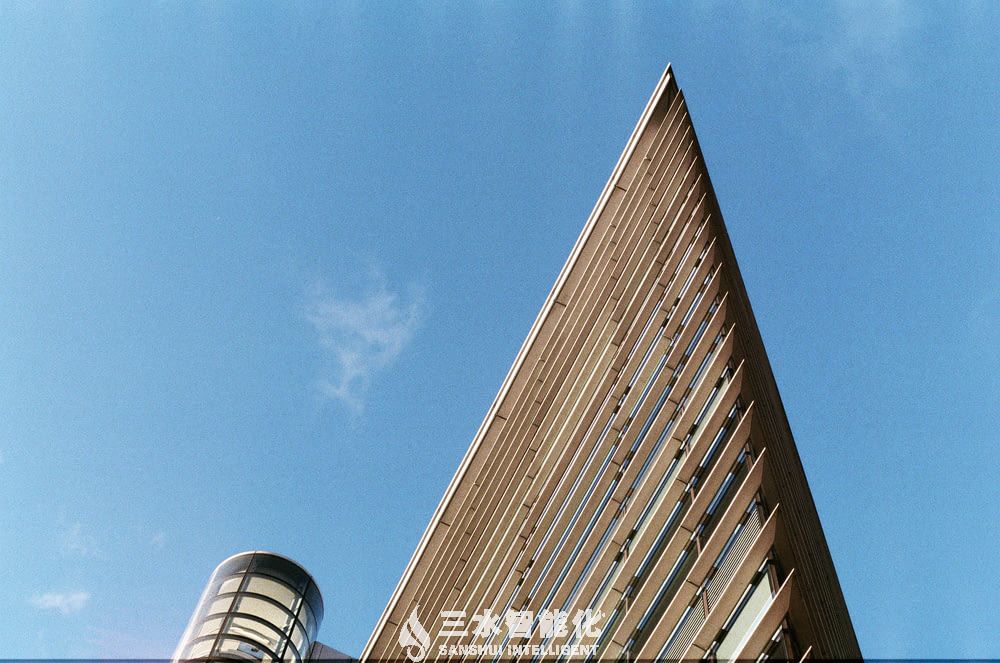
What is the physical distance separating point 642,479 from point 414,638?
8257 mm

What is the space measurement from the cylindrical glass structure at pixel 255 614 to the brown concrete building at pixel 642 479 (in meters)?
2.51

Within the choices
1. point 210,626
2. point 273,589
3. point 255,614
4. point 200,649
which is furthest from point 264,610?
point 200,649

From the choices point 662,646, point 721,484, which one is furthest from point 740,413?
point 662,646

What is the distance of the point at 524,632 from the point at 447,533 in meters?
5.06

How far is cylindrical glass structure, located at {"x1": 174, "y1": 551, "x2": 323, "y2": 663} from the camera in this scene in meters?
20.2

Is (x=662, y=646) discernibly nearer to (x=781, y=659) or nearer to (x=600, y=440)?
(x=781, y=659)

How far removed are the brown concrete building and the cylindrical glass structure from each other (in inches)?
98.6

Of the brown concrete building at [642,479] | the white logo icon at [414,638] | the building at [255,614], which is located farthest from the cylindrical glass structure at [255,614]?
the white logo icon at [414,638]

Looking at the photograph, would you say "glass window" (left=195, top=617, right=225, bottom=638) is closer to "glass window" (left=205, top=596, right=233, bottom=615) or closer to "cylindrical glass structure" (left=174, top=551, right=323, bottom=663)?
"cylindrical glass structure" (left=174, top=551, right=323, bottom=663)

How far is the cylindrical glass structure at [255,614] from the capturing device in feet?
66.2

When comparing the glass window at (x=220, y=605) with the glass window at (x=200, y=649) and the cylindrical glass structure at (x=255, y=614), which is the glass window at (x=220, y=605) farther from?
the glass window at (x=200, y=649)

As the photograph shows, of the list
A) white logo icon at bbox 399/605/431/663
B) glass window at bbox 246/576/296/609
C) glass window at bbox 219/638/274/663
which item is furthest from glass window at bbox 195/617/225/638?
white logo icon at bbox 399/605/431/663

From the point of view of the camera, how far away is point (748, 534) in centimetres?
1085
